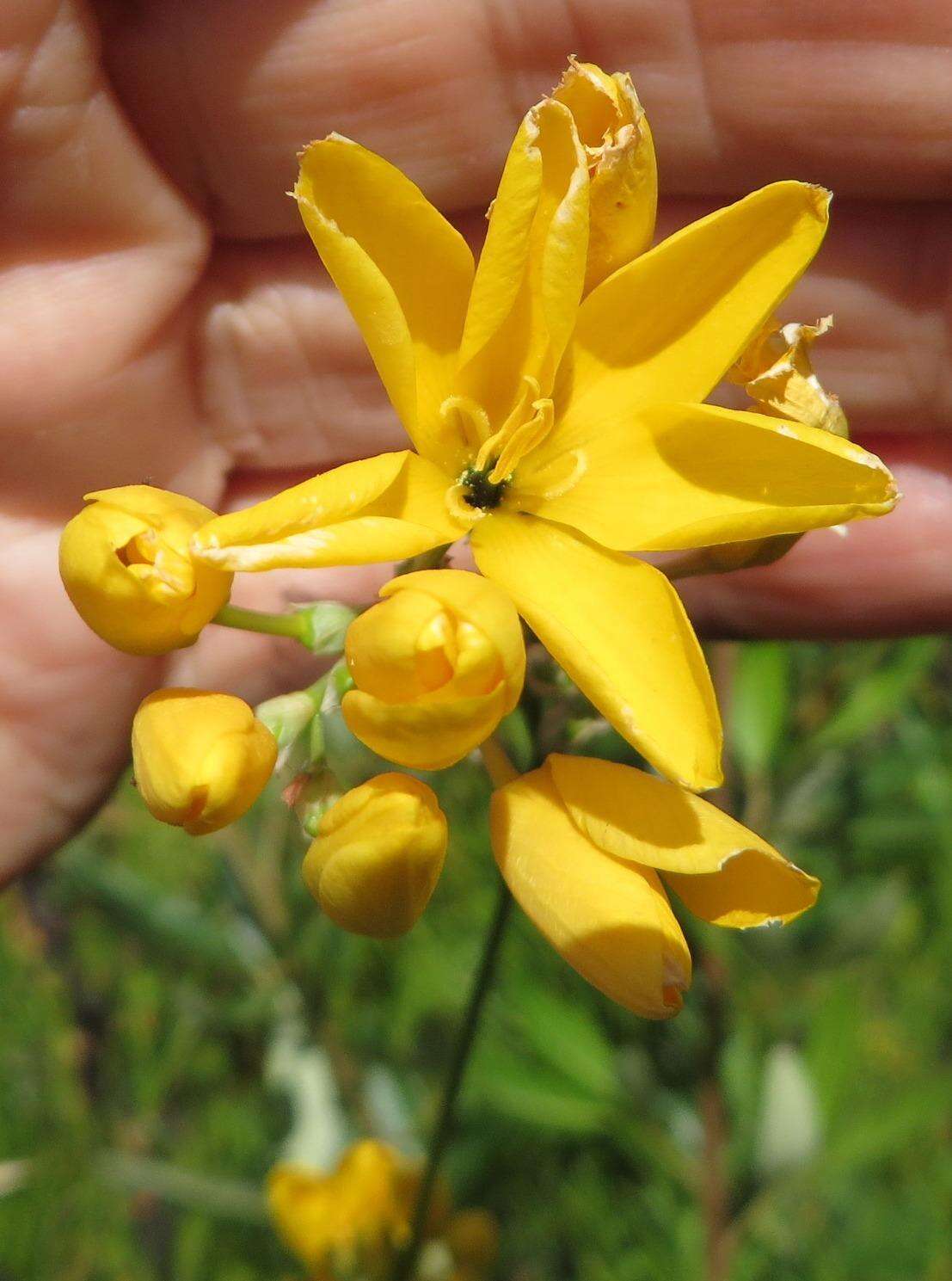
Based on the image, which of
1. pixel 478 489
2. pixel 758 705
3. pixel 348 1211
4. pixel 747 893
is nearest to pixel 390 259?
pixel 478 489

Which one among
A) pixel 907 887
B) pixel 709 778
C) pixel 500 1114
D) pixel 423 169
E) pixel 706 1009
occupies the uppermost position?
pixel 423 169

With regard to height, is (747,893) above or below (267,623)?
below

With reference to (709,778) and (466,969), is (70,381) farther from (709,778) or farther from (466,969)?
(466,969)

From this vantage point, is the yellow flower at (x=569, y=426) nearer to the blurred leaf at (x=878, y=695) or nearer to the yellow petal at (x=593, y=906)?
the yellow petal at (x=593, y=906)

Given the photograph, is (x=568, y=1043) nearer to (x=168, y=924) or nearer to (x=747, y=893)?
(x=168, y=924)

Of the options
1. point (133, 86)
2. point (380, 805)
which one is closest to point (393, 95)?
point (133, 86)

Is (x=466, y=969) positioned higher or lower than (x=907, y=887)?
higher
